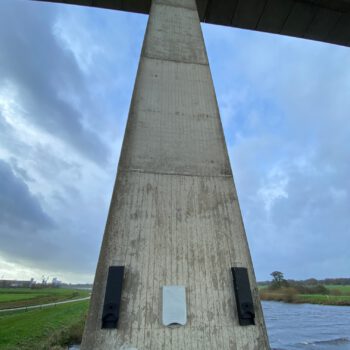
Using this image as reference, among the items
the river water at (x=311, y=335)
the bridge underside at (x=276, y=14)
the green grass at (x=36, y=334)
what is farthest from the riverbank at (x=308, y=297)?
the bridge underside at (x=276, y=14)

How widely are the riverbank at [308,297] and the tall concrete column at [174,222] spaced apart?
6906 centimetres

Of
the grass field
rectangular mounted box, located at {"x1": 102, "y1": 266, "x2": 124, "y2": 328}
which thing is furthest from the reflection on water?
the grass field

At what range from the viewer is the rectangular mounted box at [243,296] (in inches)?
85.4

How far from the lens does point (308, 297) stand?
68.1 m

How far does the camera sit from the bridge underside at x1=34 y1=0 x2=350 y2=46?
5211mm

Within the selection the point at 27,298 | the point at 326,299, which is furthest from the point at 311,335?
the point at 27,298

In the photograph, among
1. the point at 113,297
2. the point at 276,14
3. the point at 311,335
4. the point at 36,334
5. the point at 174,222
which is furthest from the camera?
the point at 311,335

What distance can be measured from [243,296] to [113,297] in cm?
105

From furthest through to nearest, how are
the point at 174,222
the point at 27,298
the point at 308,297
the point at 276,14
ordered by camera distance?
the point at 308,297 < the point at 27,298 < the point at 276,14 < the point at 174,222

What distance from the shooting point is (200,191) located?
2.80 meters

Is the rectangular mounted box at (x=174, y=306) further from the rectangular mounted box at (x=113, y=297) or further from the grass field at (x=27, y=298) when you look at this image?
the grass field at (x=27, y=298)

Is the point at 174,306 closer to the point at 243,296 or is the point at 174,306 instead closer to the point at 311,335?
the point at 243,296

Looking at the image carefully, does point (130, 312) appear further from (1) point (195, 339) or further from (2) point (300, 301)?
(2) point (300, 301)

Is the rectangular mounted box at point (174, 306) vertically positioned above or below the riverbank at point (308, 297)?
below
